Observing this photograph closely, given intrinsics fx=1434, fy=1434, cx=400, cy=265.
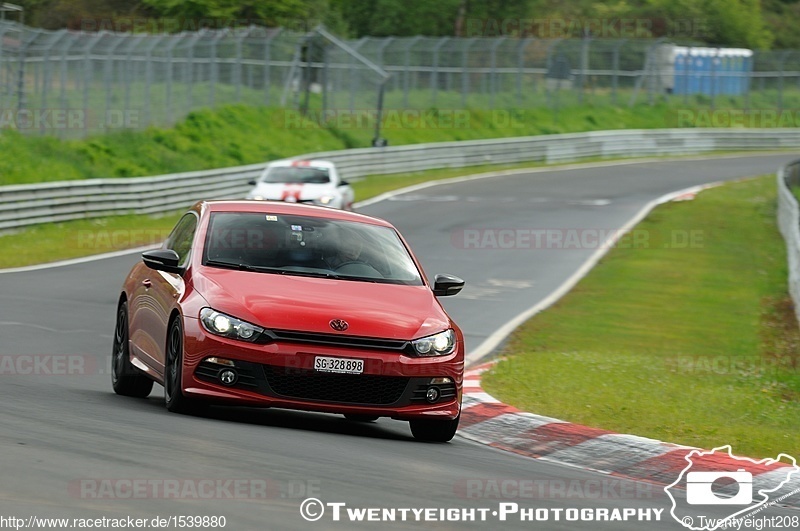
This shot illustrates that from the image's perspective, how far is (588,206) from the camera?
35812 millimetres

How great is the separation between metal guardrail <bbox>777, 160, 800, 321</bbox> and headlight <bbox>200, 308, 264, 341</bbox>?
11.3 meters

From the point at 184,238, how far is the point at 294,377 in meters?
2.06

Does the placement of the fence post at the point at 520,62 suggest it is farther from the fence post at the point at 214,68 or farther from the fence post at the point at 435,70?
the fence post at the point at 214,68

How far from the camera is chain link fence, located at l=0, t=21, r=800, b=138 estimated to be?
32625mm

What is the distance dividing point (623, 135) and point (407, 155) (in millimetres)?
13015

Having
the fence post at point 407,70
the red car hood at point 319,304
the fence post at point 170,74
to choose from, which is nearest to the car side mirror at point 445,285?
the red car hood at point 319,304

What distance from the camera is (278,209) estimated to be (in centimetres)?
996

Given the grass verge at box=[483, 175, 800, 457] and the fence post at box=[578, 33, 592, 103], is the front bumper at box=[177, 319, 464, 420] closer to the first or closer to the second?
the grass verge at box=[483, 175, 800, 457]

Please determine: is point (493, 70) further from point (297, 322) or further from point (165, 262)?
point (297, 322)

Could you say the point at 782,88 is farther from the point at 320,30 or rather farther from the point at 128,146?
the point at 128,146

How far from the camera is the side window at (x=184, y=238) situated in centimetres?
977

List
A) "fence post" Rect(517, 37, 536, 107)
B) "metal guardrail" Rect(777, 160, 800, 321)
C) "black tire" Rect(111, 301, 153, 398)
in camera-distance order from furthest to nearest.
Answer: "fence post" Rect(517, 37, 536, 107), "metal guardrail" Rect(777, 160, 800, 321), "black tire" Rect(111, 301, 153, 398)

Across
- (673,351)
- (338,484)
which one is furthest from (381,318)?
(673,351)

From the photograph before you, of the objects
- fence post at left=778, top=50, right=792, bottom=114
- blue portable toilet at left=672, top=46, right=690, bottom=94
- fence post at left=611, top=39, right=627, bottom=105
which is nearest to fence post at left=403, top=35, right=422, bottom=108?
fence post at left=611, top=39, right=627, bottom=105
